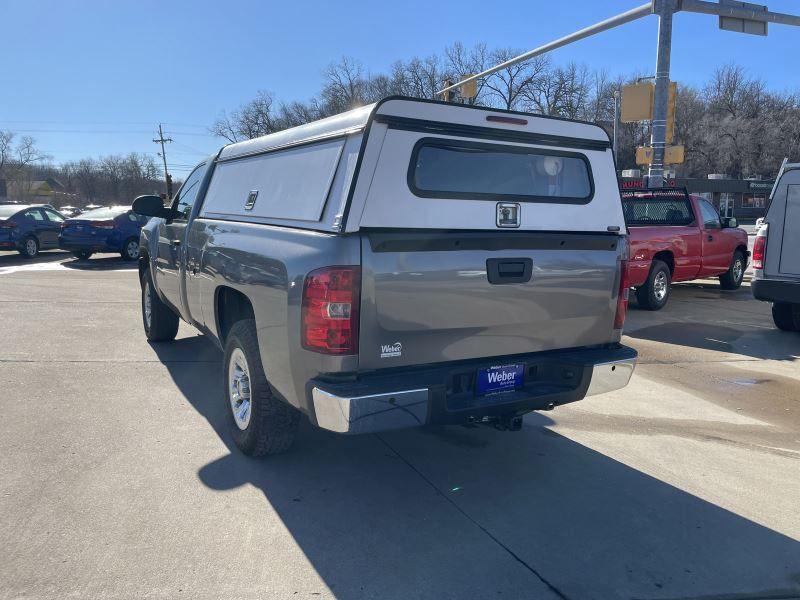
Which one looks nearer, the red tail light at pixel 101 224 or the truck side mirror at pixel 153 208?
the truck side mirror at pixel 153 208

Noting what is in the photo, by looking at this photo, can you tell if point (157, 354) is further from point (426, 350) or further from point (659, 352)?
point (659, 352)

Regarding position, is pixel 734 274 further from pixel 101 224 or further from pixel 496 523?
pixel 101 224

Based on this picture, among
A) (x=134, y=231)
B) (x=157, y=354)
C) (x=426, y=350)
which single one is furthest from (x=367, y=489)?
(x=134, y=231)

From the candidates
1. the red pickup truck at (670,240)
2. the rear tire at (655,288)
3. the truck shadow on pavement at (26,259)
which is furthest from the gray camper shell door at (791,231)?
the truck shadow on pavement at (26,259)

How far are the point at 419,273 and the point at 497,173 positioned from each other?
37.0 inches

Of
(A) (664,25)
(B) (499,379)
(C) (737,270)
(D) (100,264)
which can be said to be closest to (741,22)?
(A) (664,25)

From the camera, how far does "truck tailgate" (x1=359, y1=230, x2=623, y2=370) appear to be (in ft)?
10.8

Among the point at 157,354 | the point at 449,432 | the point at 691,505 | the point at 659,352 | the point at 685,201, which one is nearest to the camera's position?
the point at 691,505

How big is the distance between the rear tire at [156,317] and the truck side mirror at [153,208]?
1.23 m

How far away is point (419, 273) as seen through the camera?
11.0 ft

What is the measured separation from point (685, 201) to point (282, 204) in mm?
9110

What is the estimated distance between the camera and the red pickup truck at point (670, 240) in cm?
1016

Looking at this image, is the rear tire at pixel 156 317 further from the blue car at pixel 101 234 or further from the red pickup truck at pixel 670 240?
the blue car at pixel 101 234

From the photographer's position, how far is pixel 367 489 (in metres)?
3.90
